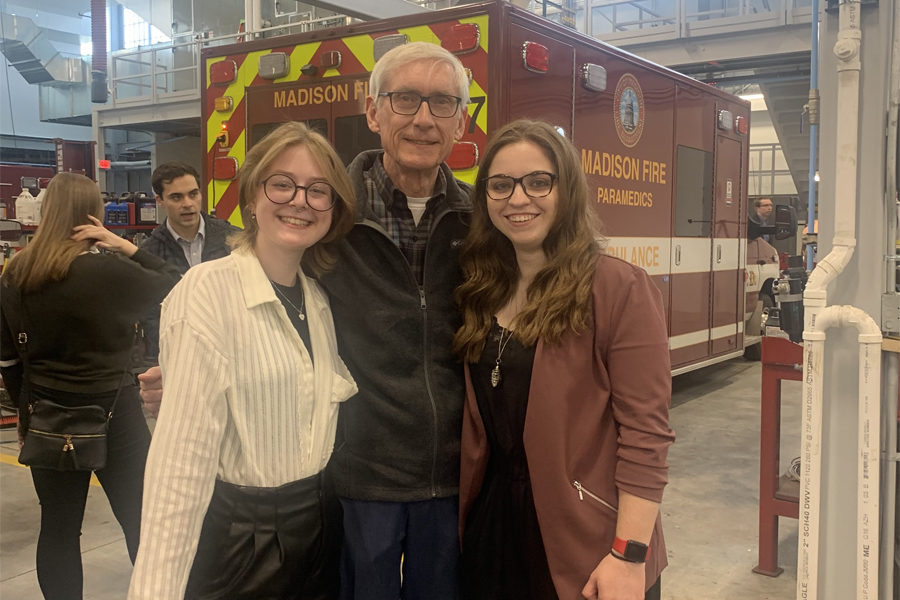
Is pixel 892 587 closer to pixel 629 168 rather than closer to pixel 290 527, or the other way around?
pixel 290 527

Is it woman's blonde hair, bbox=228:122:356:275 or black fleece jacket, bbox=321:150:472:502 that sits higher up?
woman's blonde hair, bbox=228:122:356:275

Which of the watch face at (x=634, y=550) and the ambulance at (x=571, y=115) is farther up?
the ambulance at (x=571, y=115)

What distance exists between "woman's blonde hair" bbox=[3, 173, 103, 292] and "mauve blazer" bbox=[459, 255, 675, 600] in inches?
75.4

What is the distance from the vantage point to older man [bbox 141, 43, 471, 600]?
195cm

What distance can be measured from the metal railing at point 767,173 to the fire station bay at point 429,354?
45.2 ft

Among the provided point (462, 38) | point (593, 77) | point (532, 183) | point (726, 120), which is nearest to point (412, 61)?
point (532, 183)

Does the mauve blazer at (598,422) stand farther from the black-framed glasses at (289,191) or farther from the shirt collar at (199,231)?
the shirt collar at (199,231)

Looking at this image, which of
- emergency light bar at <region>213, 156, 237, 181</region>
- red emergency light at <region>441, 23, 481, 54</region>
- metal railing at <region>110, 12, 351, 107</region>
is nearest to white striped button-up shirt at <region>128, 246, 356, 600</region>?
red emergency light at <region>441, 23, 481, 54</region>

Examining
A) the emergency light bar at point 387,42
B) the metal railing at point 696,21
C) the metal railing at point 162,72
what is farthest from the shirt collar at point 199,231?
the metal railing at point 162,72

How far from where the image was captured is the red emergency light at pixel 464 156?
154 inches

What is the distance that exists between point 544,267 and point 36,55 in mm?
21392

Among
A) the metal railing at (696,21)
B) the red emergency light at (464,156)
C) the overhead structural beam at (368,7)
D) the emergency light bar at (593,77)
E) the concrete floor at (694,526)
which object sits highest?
the metal railing at (696,21)

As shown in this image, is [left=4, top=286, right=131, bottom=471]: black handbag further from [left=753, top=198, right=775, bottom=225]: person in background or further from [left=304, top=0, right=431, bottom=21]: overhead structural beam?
[left=753, top=198, right=775, bottom=225]: person in background

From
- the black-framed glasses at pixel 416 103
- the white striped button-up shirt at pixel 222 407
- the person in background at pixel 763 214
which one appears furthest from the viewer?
the person in background at pixel 763 214
